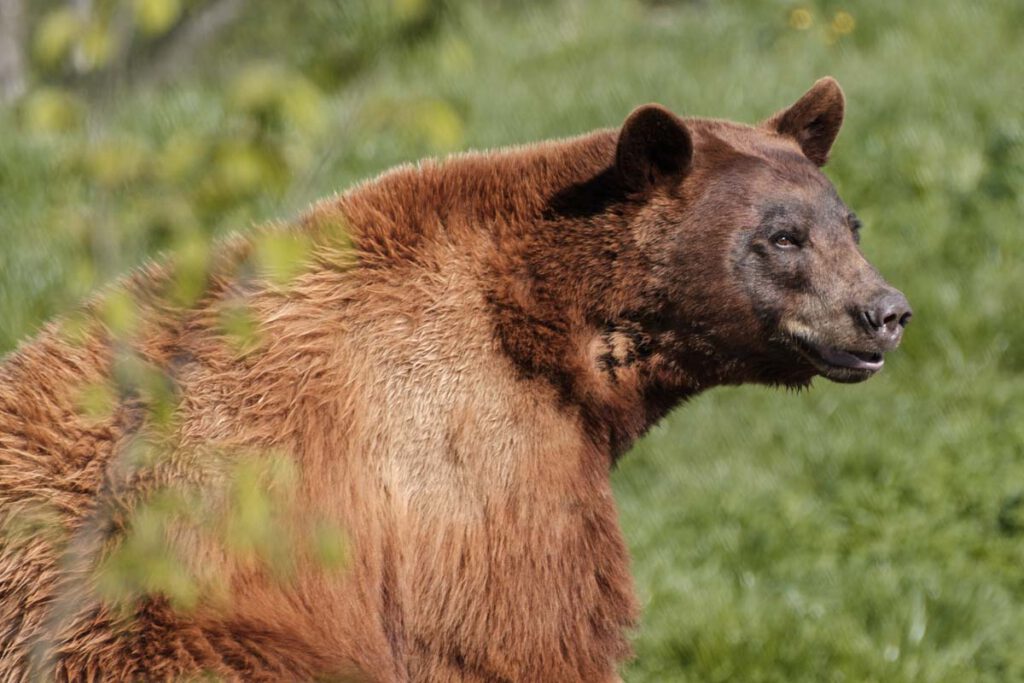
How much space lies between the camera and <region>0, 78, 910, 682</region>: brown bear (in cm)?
360

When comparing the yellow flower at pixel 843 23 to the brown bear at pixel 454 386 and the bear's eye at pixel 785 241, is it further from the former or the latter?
the bear's eye at pixel 785 241

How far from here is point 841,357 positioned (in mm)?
4496

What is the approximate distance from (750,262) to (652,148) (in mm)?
470

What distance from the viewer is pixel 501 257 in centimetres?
429

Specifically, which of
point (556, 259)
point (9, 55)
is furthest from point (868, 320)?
point (9, 55)

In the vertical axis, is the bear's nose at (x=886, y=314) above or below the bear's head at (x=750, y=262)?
below

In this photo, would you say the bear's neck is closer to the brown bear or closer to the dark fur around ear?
the brown bear

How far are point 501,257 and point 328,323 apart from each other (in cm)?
59

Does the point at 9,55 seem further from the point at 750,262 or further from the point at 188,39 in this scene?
the point at 750,262

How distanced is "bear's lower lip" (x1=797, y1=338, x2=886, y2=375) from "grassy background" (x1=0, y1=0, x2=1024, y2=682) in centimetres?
142

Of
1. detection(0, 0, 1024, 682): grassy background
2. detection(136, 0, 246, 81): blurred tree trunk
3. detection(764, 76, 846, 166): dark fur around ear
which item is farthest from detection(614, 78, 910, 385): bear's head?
detection(136, 0, 246, 81): blurred tree trunk

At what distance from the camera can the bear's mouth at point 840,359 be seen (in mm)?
4480

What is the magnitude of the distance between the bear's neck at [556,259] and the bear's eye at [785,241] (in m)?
0.41

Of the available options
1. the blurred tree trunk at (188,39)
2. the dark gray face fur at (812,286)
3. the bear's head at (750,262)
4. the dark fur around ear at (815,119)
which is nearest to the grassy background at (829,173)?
the blurred tree trunk at (188,39)
